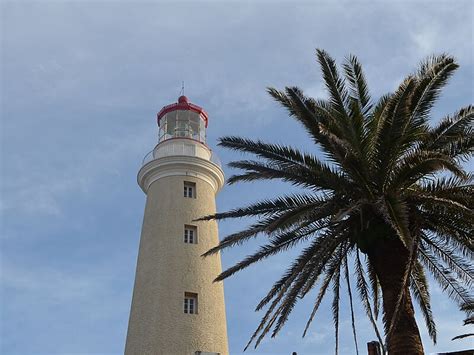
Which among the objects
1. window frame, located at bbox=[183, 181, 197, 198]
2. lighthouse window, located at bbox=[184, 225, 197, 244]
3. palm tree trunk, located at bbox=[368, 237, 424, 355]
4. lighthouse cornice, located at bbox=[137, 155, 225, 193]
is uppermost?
lighthouse cornice, located at bbox=[137, 155, 225, 193]

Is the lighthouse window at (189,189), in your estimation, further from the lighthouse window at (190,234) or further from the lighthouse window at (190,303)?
the lighthouse window at (190,303)

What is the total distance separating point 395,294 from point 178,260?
12664mm

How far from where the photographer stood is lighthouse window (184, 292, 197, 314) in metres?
24.9

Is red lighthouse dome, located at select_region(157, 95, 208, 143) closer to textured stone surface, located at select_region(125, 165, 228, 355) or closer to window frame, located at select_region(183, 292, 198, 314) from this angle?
textured stone surface, located at select_region(125, 165, 228, 355)

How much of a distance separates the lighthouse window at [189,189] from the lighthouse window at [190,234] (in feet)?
5.78

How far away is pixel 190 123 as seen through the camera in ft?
105

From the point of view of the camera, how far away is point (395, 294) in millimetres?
14695

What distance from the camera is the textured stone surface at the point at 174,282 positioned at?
24.0 meters

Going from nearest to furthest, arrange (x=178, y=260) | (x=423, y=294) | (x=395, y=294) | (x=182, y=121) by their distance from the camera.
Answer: (x=395, y=294)
(x=423, y=294)
(x=178, y=260)
(x=182, y=121)

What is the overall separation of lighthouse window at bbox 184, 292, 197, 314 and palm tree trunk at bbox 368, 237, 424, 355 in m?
11.0

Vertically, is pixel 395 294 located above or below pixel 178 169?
below

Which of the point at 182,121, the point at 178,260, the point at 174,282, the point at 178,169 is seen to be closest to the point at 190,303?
the point at 174,282

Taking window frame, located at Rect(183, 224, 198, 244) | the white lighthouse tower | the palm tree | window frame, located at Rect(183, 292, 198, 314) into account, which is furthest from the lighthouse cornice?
the palm tree

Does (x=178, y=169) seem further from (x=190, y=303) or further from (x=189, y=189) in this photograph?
(x=190, y=303)
